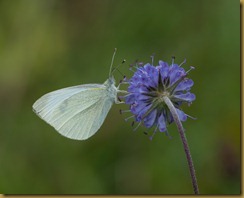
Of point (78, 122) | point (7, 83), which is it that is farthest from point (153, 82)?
point (7, 83)

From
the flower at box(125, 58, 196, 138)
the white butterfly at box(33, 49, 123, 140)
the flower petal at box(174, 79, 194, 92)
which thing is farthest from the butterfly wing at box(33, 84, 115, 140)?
the flower petal at box(174, 79, 194, 92)

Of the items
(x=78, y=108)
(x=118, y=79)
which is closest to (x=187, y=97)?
(x=78, y=108)

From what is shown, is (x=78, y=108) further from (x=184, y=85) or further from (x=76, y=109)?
(x=184, y=85)

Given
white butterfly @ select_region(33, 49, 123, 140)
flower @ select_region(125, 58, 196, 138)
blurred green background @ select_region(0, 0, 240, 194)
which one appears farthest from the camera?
blurred green background @ select_region(0, 0, 240, 194)

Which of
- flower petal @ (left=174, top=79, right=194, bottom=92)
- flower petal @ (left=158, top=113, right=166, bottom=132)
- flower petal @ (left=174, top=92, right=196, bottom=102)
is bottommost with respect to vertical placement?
flower petal @ (left=158, top=113, right=166, bottom=132)

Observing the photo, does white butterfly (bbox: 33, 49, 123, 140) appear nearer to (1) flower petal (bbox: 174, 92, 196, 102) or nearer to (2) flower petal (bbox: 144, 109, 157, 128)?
(2) flower petal (bbox: 144, 109, 157, 128)

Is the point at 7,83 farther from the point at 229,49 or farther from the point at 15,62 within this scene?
the point at 229,49
